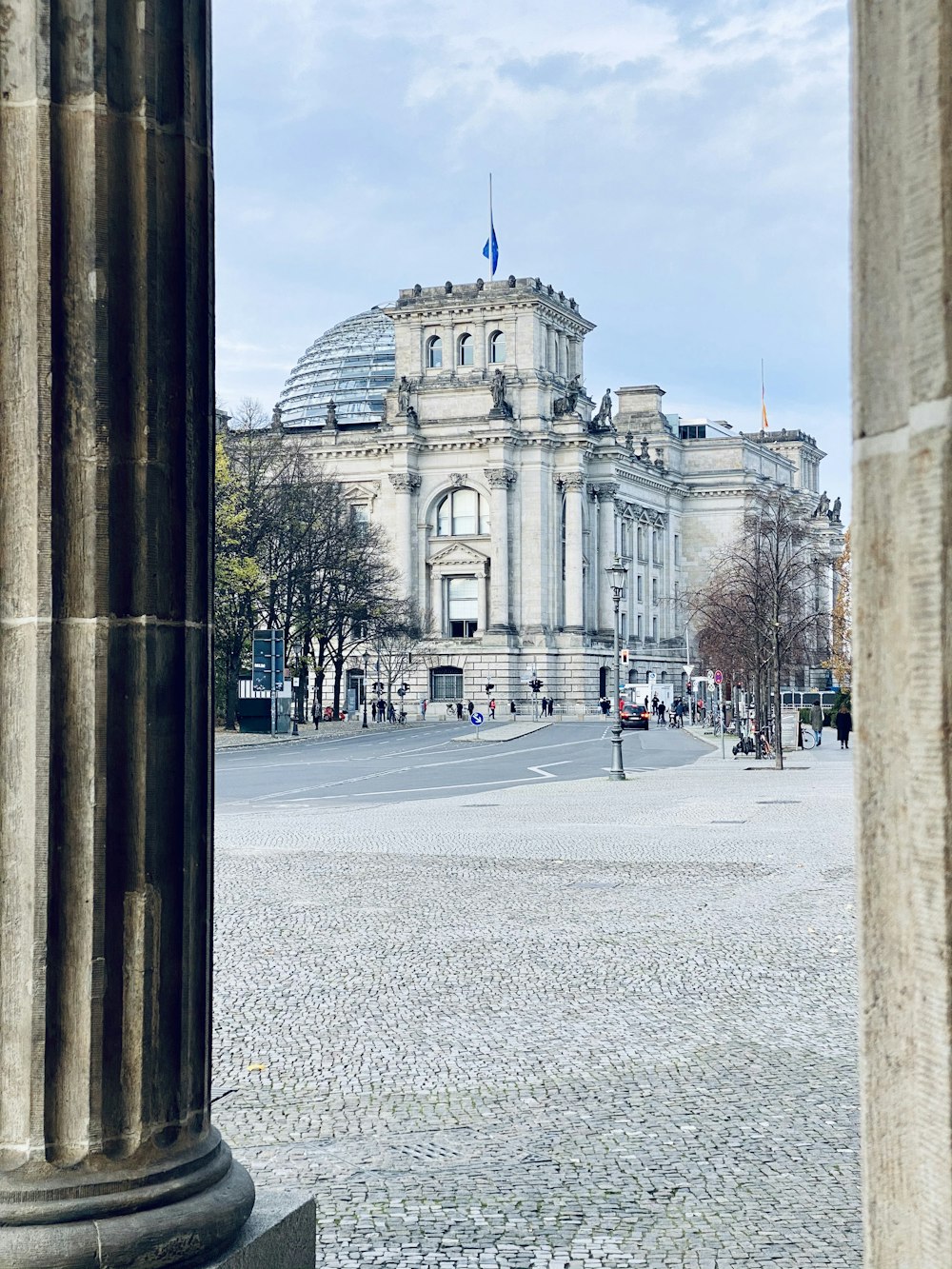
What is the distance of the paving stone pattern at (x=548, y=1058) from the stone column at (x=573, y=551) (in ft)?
339

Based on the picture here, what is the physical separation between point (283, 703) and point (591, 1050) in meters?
60.8

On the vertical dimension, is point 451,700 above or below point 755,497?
below

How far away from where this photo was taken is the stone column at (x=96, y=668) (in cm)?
418

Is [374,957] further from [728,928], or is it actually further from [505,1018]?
[728,928]

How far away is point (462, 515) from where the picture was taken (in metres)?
121

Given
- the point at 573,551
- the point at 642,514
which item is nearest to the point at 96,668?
the point at 573,551

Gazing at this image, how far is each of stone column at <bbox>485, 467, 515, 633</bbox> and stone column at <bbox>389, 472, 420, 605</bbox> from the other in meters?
6.04

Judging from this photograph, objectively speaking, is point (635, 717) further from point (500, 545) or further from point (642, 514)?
point (642, 514)

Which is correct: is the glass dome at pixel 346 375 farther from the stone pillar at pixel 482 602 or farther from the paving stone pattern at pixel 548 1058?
the paving stone pattern at pixel 548 1058

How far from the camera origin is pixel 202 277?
4.64 meters

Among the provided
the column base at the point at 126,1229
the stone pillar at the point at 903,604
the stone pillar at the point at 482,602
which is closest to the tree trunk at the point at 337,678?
the stone pillar at the point at 482,602

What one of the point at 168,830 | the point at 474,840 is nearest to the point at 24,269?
the point at 168,830

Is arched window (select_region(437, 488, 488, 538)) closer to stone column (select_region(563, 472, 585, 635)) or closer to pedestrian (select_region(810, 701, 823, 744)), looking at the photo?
stone column (select_region(563, 472, 585, 635))

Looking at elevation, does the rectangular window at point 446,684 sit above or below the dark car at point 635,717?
above
